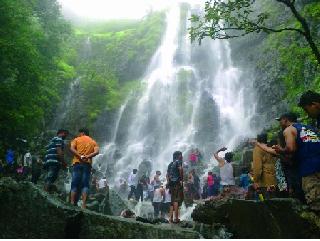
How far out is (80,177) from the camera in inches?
363

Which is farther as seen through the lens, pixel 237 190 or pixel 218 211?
pixel 237 190

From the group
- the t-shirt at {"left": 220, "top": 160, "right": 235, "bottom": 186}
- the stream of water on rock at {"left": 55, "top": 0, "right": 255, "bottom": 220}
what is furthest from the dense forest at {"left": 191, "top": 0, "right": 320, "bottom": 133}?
the t-shirt at {"left": 220, "top": 160, "right": 235, "bottom": 186}

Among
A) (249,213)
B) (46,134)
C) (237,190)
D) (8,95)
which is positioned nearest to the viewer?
(249,213)

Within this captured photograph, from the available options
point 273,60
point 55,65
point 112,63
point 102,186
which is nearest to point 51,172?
point 102,186

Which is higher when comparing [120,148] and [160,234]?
[120,148]

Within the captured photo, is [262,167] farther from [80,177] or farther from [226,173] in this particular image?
[80,177]

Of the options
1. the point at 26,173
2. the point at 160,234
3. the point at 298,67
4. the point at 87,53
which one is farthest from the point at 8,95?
the point at 87,53

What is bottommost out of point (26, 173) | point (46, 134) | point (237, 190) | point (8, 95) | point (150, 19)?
point (237, 190)

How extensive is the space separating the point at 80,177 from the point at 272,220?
14.2 feet

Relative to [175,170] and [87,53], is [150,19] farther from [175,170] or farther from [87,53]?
[175,170]

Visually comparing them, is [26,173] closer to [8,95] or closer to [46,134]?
[8,95]

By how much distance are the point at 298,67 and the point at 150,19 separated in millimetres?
39792

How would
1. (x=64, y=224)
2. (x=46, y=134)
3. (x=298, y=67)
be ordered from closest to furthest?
(x=64, y=224), (x=298, y=67), (x=46, y=134)

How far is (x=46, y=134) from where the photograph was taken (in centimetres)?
3300
